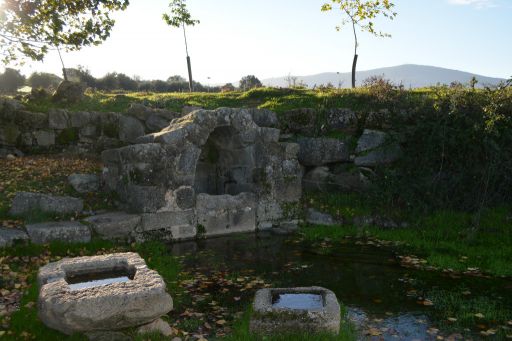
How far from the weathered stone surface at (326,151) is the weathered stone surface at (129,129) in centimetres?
512

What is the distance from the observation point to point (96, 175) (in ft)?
36.5

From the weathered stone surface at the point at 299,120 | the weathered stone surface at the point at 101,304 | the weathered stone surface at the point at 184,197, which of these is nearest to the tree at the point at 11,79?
the weathered stone surface at the point at 299,120

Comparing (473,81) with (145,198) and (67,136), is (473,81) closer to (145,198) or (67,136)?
(145,198)

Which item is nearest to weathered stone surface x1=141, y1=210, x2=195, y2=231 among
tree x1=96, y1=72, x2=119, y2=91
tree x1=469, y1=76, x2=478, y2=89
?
tree x1=469, y1=76, x2=478, y2=89

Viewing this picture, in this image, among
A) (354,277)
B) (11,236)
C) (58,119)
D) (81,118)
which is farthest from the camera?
(81,118)

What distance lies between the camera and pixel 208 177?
12750 mm

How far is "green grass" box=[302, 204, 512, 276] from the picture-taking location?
8.62m

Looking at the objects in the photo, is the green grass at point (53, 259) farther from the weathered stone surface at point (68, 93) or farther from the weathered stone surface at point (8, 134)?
the weathered stone surface at point (68, 93)

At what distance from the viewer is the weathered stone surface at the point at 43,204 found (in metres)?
9.23

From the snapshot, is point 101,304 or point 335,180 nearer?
point 101,304

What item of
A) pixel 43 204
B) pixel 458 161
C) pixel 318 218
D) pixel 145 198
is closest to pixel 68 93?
pixel 43 204

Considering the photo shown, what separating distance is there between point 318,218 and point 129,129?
643cm

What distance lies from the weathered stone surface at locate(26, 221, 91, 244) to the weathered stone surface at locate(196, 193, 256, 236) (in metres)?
2.57

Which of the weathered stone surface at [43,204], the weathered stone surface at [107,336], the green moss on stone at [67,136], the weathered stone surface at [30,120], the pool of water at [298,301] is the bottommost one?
the pool of water at [298,301]
